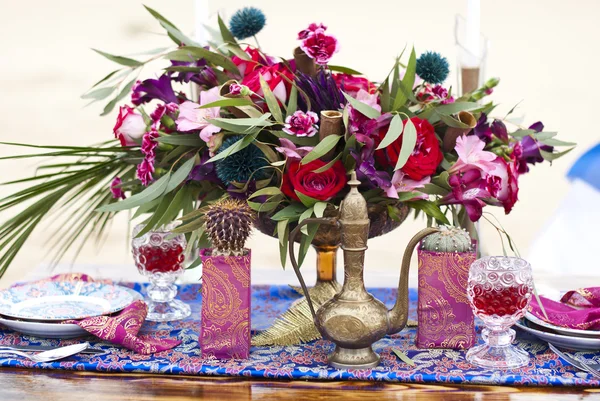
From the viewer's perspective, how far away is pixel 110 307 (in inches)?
39.8

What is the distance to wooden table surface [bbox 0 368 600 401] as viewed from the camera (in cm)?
75

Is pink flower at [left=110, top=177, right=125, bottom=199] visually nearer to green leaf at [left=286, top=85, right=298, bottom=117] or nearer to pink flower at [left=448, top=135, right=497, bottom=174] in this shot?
green leaf at [left=286, top=85, right=298, bottom=117]

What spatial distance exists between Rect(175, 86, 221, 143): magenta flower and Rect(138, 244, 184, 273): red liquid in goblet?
18cm

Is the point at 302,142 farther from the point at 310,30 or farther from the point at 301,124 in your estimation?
the point at 310,30

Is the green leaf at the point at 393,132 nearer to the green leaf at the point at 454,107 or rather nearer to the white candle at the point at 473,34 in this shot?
the green leaf at the point at 454,107

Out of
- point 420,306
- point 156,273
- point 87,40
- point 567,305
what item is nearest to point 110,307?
point 156,273

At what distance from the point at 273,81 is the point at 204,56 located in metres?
0.11

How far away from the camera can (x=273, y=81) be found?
3.06ft

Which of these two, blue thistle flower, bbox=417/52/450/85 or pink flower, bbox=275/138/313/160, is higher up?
blue thistle flower, bbox=417/52/450/85

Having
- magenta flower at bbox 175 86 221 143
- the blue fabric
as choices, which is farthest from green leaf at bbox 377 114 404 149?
the blue fabric

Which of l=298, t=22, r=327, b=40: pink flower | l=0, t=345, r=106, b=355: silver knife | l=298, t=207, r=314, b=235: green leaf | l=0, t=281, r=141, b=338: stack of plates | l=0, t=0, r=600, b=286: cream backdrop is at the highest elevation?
l=0, t=0, r=600, b=286: cream backdrop

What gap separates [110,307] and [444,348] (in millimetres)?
424

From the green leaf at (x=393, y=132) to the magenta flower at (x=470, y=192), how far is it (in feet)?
0.31

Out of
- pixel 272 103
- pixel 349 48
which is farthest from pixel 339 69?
pixel 349 48
